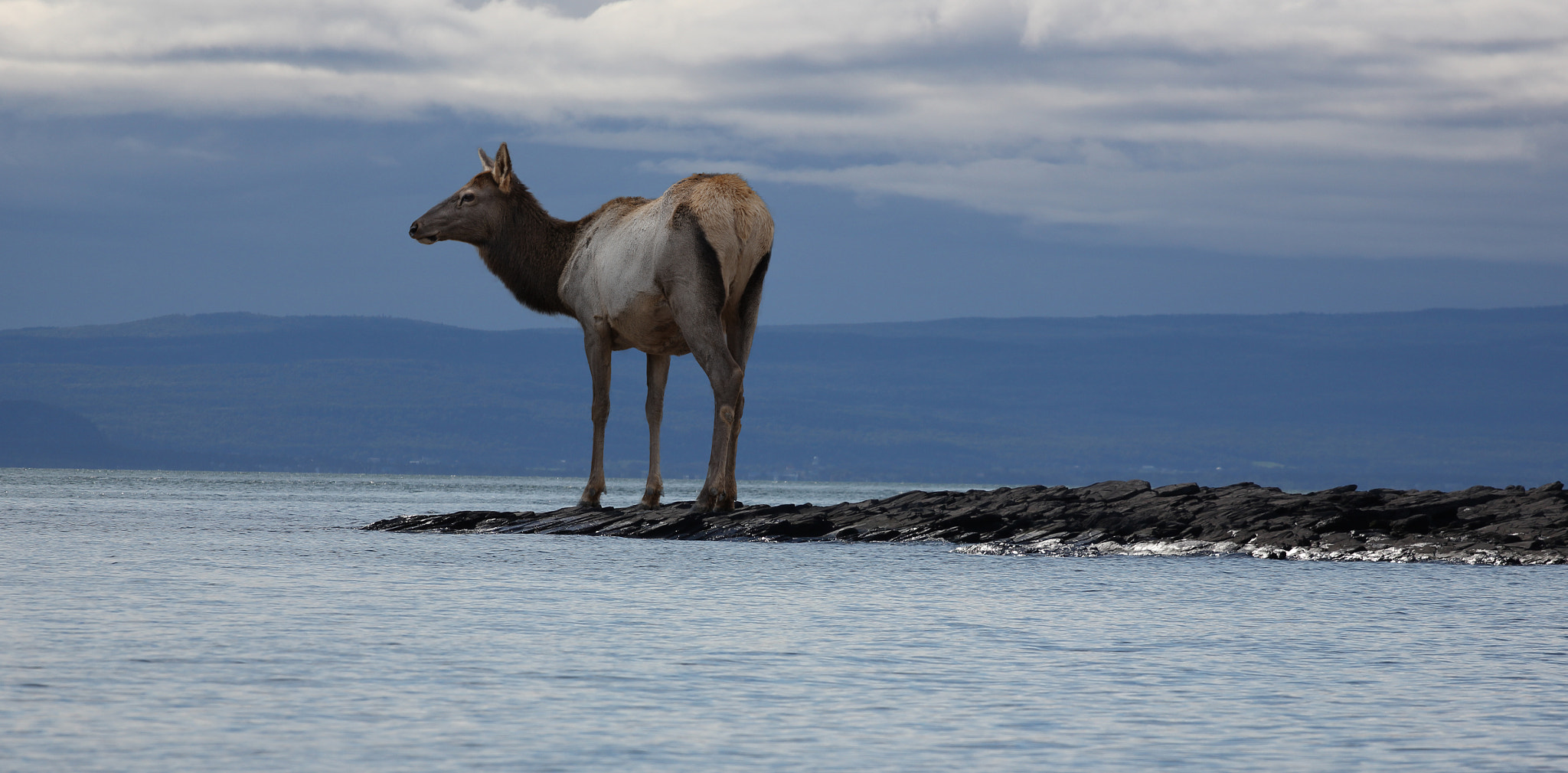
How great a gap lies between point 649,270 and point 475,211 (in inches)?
174

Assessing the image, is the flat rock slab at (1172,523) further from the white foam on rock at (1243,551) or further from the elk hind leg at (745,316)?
the elk hind leg at (745,316)

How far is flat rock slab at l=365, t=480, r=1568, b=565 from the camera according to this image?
21.5 m

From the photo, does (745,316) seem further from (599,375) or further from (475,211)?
(475,211)

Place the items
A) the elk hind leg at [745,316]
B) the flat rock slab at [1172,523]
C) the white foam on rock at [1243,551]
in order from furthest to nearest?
the elk hind leg at [745,316] → the flat rock slab at [1172,523] → the white foam on rock at [1243,551]

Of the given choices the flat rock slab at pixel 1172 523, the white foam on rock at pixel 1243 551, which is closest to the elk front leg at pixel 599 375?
the flat rock slab at pixel 1172 523

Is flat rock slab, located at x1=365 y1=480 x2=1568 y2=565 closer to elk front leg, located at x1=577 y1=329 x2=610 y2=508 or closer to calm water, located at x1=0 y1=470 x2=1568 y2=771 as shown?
elk front leg, located at x1=577 y1=329 x2=610 y2=508

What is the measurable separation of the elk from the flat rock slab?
999mm

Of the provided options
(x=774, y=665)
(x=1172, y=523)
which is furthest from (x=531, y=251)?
(x=774, y=665)

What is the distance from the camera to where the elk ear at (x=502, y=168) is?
86.1ft

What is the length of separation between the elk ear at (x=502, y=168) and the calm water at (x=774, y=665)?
737cm

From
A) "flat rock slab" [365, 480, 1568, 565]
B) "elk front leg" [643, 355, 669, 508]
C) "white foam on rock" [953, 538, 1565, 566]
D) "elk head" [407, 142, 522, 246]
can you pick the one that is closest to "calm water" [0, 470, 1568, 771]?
"white foam on rock" [953, 538, 1565, 566]

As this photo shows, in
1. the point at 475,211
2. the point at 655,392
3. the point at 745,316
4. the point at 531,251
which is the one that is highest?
the point at 475,211

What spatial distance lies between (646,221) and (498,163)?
3814 millimetres

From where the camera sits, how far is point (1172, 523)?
75.7 feet
